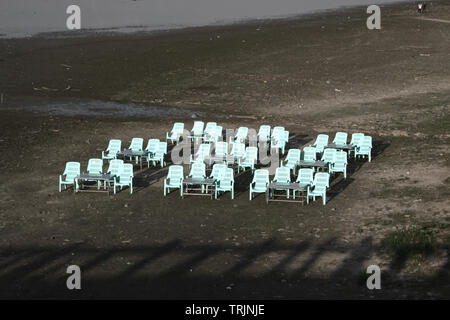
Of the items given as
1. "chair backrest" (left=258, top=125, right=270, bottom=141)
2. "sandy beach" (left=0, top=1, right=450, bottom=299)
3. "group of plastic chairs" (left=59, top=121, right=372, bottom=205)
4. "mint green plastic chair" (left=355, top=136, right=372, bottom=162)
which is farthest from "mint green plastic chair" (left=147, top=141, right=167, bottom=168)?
"mint green plastic chair" (left=355, top=136, right=372, bottom=162)

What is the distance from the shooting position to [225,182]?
84.9 feet

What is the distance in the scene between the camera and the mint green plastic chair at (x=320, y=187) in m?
25.0

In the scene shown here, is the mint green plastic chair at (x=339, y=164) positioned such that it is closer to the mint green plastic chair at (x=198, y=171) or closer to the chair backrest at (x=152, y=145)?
the mint green plastic chair at (x=198, y=171)

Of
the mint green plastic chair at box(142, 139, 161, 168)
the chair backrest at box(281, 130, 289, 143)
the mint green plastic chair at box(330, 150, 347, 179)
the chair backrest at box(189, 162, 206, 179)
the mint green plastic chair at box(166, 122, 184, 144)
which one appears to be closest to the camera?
the chair backrest at box(189, 162, 206, 179)

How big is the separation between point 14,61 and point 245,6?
27280 millimetres

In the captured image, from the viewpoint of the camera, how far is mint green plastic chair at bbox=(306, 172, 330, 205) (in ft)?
82.1

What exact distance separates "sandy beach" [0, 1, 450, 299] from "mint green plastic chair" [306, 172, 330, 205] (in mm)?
288

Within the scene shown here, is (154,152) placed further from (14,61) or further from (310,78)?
(14,61)

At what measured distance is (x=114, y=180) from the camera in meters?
26.3

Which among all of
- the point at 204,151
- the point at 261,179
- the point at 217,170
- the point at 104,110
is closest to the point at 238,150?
the point at 204,151

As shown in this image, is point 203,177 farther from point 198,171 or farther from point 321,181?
point 321,181

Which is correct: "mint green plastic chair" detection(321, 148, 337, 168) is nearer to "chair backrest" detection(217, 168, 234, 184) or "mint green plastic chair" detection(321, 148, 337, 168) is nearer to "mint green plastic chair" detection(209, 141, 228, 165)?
"mint green plastic chair" detection(209, 141, 228, 165)

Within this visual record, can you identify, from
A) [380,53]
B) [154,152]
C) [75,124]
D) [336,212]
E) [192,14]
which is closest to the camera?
[336,212]

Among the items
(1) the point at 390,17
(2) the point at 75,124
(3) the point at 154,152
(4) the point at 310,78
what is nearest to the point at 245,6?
(1) the point at 390,17
